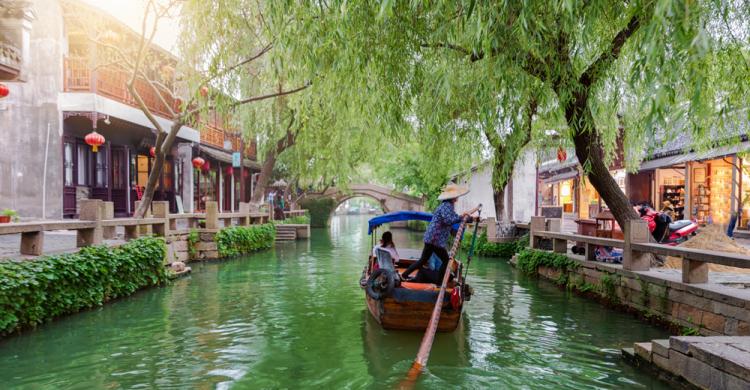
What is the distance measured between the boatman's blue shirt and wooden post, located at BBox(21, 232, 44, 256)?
559 cm

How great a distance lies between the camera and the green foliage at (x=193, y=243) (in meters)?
14.2

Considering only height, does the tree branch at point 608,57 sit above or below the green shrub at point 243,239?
above

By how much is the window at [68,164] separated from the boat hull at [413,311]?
1215cm

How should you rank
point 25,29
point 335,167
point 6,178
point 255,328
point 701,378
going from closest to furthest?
1. point 701,378
2. point 255,328
3. point 25,29
4. point 6,178
5. point 335,167

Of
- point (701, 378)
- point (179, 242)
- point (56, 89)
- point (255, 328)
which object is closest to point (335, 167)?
point (179, 242)

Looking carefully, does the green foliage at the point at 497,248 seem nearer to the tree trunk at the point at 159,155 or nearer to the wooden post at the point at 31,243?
the tree trunk at the point at 159,155

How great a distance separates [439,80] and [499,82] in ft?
2.84

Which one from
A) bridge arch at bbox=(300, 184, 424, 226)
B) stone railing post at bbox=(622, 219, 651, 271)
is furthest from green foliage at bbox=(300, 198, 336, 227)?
stone railing post at bbox=(622, 219, 651, 271)

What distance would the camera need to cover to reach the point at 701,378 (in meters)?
4.23

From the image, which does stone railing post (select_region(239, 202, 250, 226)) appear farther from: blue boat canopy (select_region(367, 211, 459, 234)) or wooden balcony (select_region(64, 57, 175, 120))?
blue boat canopy (select_region(367, 211, 459, 234))

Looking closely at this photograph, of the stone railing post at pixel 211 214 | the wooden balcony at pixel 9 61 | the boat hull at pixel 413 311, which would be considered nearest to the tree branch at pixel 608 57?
the boat hull at pixel 413 311

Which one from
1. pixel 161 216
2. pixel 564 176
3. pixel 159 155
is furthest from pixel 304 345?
pixel 564 176

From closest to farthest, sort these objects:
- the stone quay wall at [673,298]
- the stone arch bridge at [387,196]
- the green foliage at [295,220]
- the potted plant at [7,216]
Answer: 1. the stone quay wall at [673,298]
2. the potted plant at [7,216]
3. the green foliage at [295,220]
4. the stone arch bridge at [387,196]

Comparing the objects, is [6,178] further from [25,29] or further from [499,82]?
[499,82]
